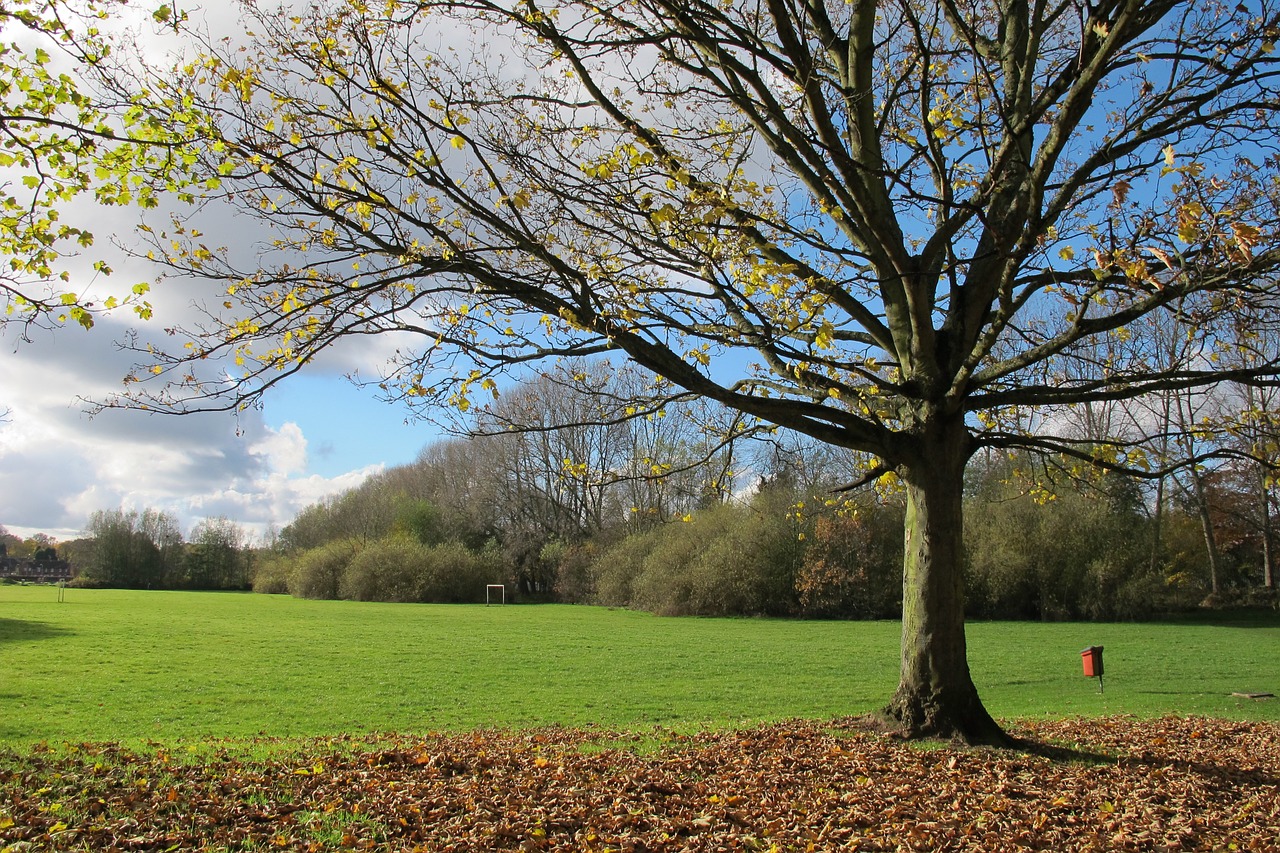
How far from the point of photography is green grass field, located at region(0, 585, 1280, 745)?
12.0 metres

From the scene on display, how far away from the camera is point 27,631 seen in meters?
23.6

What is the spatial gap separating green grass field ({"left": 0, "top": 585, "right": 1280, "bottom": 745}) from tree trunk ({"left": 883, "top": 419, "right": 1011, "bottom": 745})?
3.12 meters

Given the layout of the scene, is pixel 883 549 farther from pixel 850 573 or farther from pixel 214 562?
pixel 214 562

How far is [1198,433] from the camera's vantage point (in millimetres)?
8430

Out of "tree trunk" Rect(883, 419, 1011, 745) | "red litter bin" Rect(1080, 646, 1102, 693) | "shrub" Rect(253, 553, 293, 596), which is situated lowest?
"shrub" Rect(253, 553, 293, 596)

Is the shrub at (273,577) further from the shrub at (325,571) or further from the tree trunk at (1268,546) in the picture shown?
the tree trunk at (1268,546)

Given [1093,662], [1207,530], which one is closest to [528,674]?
[1093,662]

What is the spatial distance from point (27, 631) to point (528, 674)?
55.3 ft

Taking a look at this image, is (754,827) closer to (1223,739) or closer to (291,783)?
(291,783)

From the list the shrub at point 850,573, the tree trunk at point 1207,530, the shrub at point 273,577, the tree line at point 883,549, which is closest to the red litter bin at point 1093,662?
the tree line at point 883,549

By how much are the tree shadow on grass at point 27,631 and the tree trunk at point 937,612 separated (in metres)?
23.4

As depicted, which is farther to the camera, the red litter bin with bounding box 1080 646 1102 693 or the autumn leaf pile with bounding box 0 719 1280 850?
the red litter bin with bounding box 1080 646 1102 693

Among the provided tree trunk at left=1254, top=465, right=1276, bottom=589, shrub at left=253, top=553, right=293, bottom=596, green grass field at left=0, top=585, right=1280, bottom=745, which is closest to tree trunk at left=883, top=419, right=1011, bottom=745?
green grass field at left=0, top=585, right=1280, bottom=745

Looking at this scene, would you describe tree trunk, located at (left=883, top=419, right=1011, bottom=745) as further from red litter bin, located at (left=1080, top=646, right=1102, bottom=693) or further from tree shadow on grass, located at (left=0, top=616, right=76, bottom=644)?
tree shadow on grass, located at (left=0, top=616, right=76, bottom=644)
